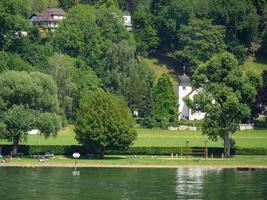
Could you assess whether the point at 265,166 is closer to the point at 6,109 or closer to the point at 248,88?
the point at 248,88

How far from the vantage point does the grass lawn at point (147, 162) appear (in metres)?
148

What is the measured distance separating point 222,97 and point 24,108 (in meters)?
24.4

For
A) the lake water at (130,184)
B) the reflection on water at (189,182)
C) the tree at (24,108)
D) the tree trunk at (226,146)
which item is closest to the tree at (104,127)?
the tree at (24,108)

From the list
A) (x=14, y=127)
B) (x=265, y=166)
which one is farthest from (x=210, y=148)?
(x=14, y=127)

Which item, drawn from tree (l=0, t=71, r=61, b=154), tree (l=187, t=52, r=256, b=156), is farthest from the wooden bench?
tree (l=0, t=71, r=61, b=154)

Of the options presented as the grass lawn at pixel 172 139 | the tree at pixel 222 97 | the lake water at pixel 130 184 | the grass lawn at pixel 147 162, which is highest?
the tree at pixel 222 97

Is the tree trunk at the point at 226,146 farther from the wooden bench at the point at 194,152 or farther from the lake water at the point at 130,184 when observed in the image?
the lake water at the point at 130,184

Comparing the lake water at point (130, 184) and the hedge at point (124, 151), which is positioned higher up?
the hedge at point (124, 151)

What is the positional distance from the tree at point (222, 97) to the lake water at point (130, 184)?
54.9 ft

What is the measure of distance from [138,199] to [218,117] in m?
48.6

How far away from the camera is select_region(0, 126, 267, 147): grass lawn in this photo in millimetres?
171525

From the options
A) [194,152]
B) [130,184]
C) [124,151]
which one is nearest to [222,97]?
[194,152]

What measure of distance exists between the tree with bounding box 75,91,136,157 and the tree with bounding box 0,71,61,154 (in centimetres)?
494

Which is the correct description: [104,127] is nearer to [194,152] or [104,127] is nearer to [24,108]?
[24,108]
